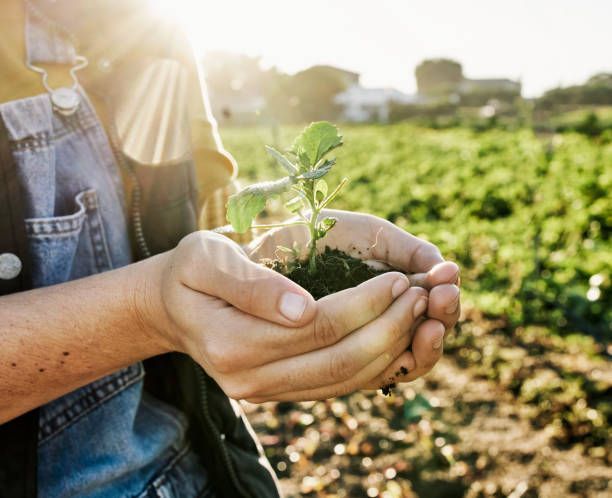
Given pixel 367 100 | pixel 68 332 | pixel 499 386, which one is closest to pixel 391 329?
pixel 68 332

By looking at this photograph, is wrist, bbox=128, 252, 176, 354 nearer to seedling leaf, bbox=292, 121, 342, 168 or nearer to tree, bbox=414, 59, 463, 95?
seedling leaf, bbox=292, 121, 342, 168

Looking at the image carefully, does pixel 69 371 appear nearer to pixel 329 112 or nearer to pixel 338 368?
pixel 338 368

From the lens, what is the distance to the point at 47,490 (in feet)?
4.40

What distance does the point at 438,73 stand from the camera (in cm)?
8606

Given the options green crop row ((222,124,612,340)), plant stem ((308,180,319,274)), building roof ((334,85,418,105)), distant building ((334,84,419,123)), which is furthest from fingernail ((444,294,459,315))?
building roof ((334,85,418,105))

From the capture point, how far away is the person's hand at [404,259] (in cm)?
132

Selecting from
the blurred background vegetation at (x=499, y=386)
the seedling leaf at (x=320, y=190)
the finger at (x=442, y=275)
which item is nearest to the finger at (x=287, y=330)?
the finger at (x=442, y=275)

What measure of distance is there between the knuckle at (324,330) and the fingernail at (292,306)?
0.07 metres

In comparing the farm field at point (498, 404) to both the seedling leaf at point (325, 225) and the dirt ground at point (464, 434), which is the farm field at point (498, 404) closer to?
the dirt ground at point (464, 434)

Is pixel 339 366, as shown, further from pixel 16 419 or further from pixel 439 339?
pixel 16 419

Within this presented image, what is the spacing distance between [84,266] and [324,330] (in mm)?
747

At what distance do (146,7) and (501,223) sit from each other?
337 inches

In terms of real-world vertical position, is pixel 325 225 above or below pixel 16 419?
above

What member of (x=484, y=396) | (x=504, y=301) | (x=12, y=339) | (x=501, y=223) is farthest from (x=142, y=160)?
(x=501, y=223)
